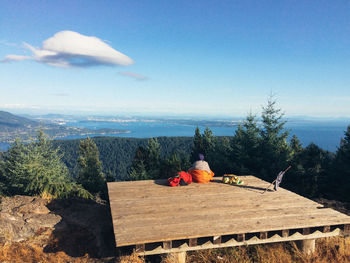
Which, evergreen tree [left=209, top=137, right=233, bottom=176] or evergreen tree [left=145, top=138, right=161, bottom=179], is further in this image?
evergreen tree [left=145, top=138, right=161, bottom=179]

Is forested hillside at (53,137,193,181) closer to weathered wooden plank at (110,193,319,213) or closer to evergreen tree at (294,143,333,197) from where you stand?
evergreen tree at (294,143,333,197)

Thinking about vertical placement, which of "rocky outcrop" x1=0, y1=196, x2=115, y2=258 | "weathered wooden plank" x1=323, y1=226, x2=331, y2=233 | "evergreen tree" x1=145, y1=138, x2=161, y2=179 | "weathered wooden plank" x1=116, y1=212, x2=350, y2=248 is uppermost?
"weathered wooden plank" x1=116, y1=212, x2=350, y2=248

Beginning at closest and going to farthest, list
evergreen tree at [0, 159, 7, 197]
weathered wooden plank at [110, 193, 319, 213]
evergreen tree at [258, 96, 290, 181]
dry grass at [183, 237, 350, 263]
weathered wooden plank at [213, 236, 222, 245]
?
1. weathered wooden plank at [213, 236, 222, 245]
2. dry grass at [183, 237, 350, 263]
3. weathered wooden plank at [110, 193, 319, 213]
4. evergreen tree at [0, 159, 7, 197]
5. evergreen tree at [258, 96, 290, 181]

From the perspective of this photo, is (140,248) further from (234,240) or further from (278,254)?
(278,254)

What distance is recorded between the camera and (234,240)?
388 centimetres

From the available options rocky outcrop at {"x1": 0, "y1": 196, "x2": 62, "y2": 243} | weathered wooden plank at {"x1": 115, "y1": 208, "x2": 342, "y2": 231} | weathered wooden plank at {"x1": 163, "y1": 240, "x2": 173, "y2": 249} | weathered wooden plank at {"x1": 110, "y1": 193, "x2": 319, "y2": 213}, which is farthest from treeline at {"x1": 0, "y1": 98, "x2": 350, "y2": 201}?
weathered wooden plank at {"x1": 163, "y1": 240, "x2": 173, "y2": 249}

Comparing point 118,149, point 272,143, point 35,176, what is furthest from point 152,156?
point 118,149

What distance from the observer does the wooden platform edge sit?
3.58 m

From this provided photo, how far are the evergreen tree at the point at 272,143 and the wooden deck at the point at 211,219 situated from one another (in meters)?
6.04

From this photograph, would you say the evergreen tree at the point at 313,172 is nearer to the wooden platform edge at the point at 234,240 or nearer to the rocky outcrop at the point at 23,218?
the wooden platform edge at the point at 234,240

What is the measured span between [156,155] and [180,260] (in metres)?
17.7

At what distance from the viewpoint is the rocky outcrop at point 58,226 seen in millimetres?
4570

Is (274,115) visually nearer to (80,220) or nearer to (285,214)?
(285,214)

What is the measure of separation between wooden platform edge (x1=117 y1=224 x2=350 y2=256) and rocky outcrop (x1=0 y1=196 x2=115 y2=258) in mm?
937
